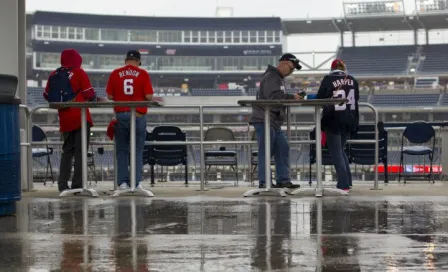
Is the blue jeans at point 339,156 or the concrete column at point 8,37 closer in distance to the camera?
the blue jeans at point 339,156

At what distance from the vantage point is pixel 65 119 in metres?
8.16

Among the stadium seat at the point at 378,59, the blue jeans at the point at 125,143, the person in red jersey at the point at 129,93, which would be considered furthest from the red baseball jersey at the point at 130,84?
the stadium seat at the point at 378,59

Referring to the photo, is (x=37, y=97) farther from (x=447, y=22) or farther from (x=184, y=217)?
(x=184, y=217)

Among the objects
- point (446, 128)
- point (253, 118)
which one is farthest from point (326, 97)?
point (446, 128)

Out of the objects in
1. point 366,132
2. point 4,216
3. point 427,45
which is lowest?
point 4,216

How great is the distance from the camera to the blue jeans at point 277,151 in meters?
8.30

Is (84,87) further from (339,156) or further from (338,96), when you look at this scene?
(339,156)

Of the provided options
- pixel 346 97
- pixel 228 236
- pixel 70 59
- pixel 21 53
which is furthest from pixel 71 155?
pixel 228 236

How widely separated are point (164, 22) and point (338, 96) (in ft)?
180

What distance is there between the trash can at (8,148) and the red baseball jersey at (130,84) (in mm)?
2199

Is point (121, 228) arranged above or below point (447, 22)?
below

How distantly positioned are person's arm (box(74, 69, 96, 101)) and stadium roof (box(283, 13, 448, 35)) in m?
49.2

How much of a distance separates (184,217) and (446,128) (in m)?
7.86

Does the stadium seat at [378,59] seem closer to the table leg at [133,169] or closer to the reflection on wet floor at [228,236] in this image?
the table leg at [133,169]
